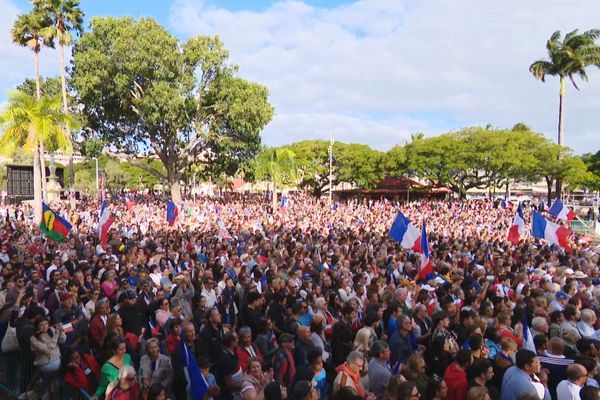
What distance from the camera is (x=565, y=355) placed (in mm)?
5277

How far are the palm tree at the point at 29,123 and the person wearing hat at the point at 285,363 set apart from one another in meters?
17.2

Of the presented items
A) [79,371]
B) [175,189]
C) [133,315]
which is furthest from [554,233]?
[175,189]

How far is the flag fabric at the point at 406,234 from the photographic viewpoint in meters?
11.5

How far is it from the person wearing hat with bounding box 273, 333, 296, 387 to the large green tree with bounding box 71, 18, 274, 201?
30711 mm

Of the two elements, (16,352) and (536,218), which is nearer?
(16,352)

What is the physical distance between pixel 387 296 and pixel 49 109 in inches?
672

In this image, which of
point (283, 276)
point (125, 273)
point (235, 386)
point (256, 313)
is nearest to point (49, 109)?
point (125, 273)

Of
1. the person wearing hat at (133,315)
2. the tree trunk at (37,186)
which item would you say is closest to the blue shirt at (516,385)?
the person wearing hat at (133,315)

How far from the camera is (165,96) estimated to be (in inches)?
1329

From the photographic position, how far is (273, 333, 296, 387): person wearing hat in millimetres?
5047

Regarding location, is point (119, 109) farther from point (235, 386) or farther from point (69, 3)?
point (235, 386)

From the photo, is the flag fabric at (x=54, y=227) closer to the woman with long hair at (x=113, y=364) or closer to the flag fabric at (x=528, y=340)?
the woman with long hair at (x=113, y=364)

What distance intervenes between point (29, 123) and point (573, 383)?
19.9m

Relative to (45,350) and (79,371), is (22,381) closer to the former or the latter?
(45,350)
